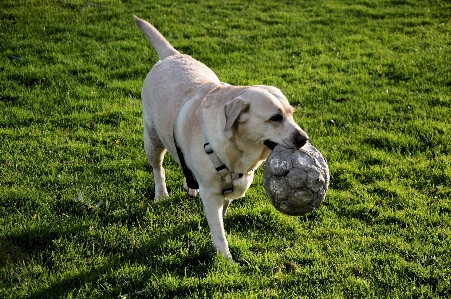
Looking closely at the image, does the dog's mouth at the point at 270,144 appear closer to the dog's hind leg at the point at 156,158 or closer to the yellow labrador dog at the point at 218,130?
the yellow labrador dog at the point at 218,130

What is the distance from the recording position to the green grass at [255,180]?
15.5 ft

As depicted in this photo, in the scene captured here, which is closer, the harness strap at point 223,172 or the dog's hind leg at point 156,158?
the harness strap at point 223,172

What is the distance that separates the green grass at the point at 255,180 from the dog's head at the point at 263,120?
1.25m

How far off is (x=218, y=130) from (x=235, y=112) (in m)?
0.32

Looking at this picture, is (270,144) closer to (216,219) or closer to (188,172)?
(216,219)

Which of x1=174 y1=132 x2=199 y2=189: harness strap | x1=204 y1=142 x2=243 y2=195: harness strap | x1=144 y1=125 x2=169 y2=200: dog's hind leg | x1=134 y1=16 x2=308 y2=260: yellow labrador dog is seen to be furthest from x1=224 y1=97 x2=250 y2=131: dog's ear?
x1=144 y1=125 x2=169 y2=200: dog's hind leg

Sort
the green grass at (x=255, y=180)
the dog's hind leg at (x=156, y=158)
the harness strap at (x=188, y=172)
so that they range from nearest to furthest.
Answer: the green grass at (x=255, y=180)
the harness strap at (x=188, y=172)
the dog's hind leg at (x=156, y=158)

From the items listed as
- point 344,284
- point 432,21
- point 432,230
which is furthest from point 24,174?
point 432,21

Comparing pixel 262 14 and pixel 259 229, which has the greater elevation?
pixel 262 14

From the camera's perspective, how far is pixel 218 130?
15.1 ft

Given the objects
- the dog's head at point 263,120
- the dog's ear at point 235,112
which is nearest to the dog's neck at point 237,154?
the dog's head at point 263,120

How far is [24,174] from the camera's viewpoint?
6.45m

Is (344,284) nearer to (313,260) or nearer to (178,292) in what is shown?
Answer: (313,260)

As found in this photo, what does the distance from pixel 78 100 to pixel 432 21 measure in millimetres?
9268
